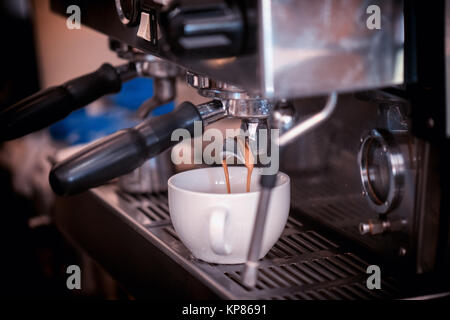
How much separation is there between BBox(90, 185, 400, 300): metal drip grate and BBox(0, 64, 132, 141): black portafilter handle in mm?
173

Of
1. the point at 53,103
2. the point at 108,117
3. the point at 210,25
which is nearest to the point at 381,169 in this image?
the point at 210,25

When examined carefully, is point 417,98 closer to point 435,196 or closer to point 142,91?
point 435,196

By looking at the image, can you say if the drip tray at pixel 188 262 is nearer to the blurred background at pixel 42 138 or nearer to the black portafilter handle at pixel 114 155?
the black portafilter handle at pixel 114 155

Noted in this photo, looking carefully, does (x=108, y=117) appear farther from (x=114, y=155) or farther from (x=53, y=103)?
(x=114, y=155)

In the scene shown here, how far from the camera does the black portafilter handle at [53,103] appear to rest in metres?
0.70

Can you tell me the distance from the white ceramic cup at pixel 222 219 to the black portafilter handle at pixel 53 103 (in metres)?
0.18

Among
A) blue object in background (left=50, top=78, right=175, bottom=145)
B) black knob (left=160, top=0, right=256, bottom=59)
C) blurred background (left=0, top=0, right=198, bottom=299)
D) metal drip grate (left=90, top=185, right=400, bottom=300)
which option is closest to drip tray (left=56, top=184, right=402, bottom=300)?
metal drip grate (left=90, top=185, right=400, bottom=300)

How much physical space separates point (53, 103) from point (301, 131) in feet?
1.20

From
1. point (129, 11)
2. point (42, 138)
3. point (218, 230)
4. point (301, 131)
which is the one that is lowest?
point (42, 138)

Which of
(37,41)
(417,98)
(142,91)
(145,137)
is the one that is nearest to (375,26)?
(417,98)

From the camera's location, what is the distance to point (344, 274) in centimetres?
63

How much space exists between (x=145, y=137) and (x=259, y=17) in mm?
186

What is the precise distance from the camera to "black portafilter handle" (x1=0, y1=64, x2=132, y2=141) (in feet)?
2.30

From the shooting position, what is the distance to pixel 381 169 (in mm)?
621
